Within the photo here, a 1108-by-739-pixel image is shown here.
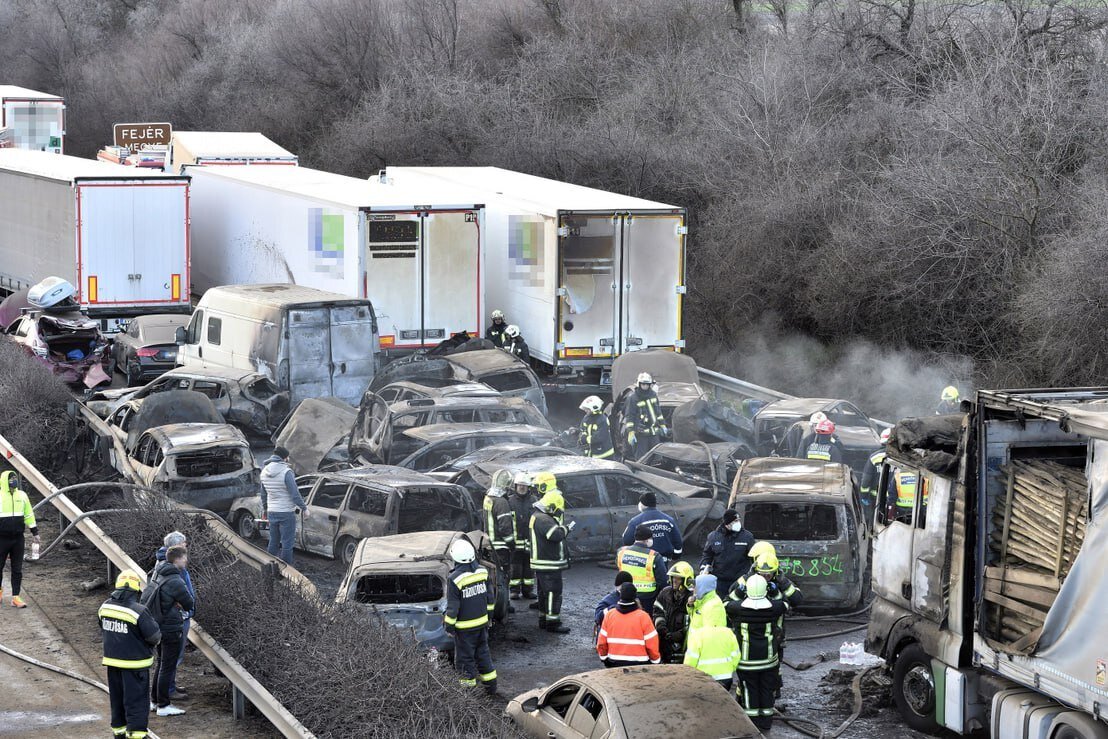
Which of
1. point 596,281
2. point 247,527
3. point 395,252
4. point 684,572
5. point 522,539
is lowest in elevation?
point 247,527

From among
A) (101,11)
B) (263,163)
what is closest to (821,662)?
(263,163)

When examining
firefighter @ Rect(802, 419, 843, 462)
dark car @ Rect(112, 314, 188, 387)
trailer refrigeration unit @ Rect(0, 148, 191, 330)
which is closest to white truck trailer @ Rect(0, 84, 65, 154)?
trailer refrigeration unit @ Rect(0, 148, 191, 330)

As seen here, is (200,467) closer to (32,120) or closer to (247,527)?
(247,527)

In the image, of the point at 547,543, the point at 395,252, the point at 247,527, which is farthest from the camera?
the point at 395,252

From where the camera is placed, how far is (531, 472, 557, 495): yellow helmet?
1295cm

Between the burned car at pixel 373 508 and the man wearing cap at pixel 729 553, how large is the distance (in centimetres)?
317

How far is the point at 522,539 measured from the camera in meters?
13.0

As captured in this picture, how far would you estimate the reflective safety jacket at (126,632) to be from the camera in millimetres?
9531

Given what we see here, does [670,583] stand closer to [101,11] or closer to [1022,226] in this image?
[1022,226]

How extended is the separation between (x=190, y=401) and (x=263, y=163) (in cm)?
1438

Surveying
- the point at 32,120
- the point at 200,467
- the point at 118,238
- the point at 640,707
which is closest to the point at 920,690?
the point at 640,707

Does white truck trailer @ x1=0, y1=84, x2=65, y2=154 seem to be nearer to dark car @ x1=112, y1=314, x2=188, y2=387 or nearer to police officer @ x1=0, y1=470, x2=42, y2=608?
dark car @ x1=112, y1=314, x2=188, y2=387

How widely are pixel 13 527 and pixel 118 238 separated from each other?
1262 cm

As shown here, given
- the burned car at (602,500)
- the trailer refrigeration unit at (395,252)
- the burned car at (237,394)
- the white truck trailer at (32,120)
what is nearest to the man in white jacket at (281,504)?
the burned car at (602,500)
